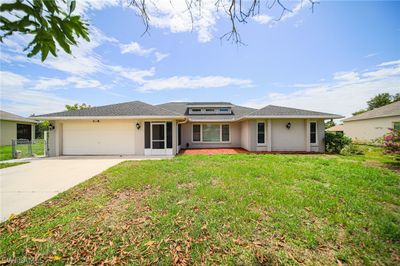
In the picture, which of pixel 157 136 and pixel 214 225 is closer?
pixel 214 225

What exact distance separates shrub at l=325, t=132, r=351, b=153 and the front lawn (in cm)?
872

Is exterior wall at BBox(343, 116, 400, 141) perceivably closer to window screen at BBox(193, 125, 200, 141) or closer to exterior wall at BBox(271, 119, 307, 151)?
exterior wall at BBox(271, 119, 307, 151)

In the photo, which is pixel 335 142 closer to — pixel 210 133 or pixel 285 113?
pixel 285 113

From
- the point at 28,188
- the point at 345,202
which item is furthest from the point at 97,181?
the point at 345,202

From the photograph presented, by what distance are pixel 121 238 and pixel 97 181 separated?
3.91m

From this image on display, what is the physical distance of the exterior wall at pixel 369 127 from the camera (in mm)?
17052

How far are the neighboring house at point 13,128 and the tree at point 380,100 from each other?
66.3m

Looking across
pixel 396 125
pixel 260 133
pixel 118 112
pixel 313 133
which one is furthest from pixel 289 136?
pixel 118 112

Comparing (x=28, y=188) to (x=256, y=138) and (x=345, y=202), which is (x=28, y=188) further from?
(x=256, y=138)

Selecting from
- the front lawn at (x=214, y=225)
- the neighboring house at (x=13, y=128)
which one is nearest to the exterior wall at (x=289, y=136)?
the front lawn at (x=214, y=225)

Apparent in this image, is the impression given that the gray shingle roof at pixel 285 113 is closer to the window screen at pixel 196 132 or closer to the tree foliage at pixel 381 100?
the window screen at pixel 196 132

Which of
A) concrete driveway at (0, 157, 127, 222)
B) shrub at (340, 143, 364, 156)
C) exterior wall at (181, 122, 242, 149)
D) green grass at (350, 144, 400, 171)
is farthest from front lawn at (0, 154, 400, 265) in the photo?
exterior wall at (181, 122, 242, 149)

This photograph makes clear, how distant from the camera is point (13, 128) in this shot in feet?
60.8

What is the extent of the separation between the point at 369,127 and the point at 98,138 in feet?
95.0
